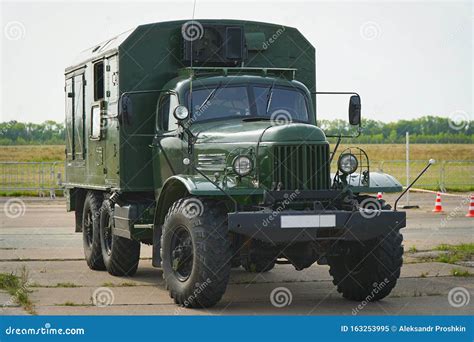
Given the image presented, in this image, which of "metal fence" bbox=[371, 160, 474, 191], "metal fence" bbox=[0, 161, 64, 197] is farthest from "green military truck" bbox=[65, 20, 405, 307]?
"metal fence" bbox=[371, 160, 474, 191]

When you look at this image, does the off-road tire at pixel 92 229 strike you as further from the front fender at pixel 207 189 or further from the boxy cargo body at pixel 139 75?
the front fender at pixel 207 189

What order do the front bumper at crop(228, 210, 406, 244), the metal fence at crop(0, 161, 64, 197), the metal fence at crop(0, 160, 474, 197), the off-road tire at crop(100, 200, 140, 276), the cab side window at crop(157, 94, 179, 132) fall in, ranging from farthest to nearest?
the metal fence at crop(0, 161, 64, 197) → the metal fence at crop(0, 160, 474, 197) → the off-road tire at crop(100, 200, 140, 276) → the cab side window at crop(157, 94, 179, 132) → the front bumper at crop(228, 210, 406, 244)

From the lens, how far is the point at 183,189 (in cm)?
1147

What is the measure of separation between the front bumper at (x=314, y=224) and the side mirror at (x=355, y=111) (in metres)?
2.33

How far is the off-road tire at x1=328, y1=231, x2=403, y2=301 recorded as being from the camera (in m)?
11.1

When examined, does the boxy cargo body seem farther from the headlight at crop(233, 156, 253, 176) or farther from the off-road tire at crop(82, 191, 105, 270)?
the headlight at crop(233, 156, 253, 176)

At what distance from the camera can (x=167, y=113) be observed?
12.8 m

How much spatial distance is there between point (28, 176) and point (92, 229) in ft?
78.3

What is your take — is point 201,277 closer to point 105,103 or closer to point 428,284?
point 428,284

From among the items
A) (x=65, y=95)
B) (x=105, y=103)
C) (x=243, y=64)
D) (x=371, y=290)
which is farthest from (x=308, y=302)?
(x=65, y=95)

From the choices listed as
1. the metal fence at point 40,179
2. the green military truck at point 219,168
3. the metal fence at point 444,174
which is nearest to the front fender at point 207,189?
the green military truck at point 219,168

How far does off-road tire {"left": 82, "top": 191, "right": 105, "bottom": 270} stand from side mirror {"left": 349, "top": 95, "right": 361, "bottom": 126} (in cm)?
456

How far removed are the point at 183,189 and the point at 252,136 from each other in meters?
1.12

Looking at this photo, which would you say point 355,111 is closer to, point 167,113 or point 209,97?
point 209,97
